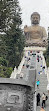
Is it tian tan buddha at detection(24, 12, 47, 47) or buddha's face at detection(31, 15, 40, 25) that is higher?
buddha's face at detection(31, 15, 40, 25)

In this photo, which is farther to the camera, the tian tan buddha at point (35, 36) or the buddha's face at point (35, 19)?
the buddha's face at point (35, 19)

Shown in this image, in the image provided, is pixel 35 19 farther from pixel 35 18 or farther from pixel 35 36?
pixel 35 36

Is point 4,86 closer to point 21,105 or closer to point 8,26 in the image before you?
point 21,105

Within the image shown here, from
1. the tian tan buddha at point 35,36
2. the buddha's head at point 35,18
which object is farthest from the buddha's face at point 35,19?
the tian tan buddha at point 35,36

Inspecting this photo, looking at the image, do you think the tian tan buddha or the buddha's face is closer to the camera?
the tian tan buddha

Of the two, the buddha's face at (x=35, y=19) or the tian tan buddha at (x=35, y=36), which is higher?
the buddha's face at (x=35, y=19)

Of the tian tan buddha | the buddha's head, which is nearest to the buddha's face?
the buddha's head

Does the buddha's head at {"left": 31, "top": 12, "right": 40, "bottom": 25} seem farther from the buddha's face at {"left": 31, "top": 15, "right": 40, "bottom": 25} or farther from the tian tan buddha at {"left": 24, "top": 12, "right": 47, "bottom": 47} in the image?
the tian tan buddha at {"left": 24, "top": 12, "right": 47, "bottom": 47}

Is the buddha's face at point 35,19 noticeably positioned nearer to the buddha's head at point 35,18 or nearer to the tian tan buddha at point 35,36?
the buddha's head at point 35,18

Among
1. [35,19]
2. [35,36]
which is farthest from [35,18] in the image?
[35,36]

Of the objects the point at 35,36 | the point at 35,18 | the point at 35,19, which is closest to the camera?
the point at 35,36

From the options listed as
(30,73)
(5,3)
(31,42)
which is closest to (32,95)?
(30,73)
